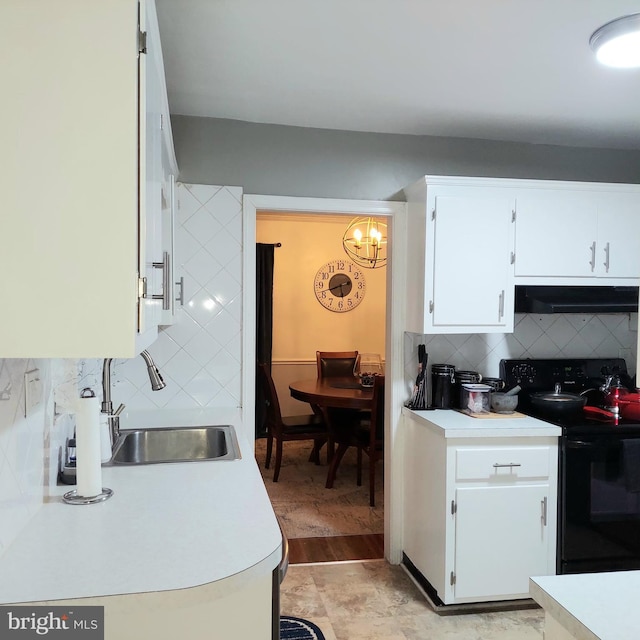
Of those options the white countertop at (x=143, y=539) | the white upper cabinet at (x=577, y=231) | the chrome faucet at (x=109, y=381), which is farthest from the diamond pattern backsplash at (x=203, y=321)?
the white upper cabinet at (x=577, y=231)

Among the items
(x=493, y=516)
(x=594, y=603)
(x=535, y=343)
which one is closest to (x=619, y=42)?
(x=535, y=343)

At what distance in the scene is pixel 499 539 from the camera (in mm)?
2617

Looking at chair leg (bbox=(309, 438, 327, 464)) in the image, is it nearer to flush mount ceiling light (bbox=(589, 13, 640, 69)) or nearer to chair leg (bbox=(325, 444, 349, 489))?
chair leg (bbox=(325, 444, 349, 489))

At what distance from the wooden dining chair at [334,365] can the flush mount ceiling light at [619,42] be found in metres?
3.73

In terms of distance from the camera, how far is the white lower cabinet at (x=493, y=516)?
2.59 metres

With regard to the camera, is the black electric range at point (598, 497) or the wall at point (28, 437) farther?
the black electric range at point (598, 497)

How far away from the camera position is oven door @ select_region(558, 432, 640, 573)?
2.65 m

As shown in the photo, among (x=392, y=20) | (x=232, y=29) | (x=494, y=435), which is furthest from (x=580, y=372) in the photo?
(x=232, y=29)

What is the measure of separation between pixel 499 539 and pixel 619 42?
6.90 feet

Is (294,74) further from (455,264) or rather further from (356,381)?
(356,381)

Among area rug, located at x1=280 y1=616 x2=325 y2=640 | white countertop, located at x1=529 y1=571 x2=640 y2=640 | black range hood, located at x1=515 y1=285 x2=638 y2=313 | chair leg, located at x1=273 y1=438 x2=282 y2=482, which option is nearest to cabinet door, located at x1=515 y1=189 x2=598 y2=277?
black range hood, located at x1=515 y1=285 x2=638 y2=313

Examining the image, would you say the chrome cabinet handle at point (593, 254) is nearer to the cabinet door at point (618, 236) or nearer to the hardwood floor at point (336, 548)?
the cabinet door at point (618, 236)

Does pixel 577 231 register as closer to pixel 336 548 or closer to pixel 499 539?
pixel 499 539

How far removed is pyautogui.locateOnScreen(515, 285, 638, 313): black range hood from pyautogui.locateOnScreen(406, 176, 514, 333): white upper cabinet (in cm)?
14
